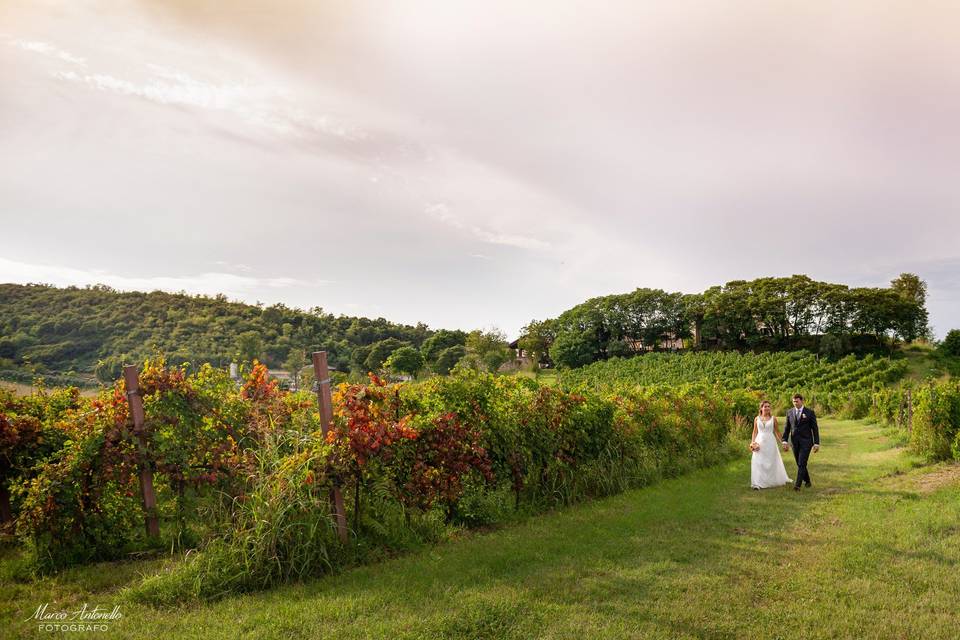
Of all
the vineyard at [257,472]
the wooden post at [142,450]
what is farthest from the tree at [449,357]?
the wooden post at [142,450]

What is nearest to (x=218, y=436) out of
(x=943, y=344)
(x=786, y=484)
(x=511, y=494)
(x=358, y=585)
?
(x=358, y=585)

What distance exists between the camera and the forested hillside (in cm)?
3250

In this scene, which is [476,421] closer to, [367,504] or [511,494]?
[511,494]

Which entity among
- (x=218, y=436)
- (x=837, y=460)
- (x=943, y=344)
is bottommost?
(x=837, y=460)

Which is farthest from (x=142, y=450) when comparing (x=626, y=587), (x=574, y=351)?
(x=574, y=351)

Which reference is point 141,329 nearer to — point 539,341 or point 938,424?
point 938,424

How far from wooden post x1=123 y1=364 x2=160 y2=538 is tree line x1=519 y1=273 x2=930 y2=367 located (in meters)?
66.4

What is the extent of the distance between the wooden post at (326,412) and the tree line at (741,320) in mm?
65366

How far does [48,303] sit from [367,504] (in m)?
47.0

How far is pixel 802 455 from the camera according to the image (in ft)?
31.4

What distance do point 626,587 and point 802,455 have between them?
6679 mm

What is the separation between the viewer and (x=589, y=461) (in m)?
8.68

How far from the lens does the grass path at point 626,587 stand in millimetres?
3947

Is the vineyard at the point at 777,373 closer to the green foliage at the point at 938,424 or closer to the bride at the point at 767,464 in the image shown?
the green foliage at the point at 938,424
